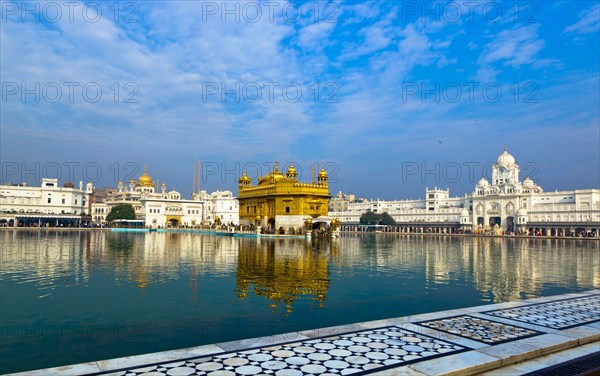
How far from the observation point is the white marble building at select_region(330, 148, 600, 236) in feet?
242

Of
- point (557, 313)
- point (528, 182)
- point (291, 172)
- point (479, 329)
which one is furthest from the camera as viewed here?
point (528, 182)

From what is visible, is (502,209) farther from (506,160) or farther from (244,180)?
(244,180)

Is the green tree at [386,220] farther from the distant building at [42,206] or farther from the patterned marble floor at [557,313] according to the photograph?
the patterned marble floor at [557,313]

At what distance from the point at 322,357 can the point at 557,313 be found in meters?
6.18

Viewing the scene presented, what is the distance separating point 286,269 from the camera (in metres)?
17.9

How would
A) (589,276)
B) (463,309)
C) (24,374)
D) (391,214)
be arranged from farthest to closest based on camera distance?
(391,214) → (589,276) → (463,309) → (24,374)

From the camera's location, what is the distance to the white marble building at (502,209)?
73.7m

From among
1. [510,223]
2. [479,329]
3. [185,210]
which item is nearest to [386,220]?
[510,223]

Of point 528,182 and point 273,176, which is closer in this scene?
point 273,176

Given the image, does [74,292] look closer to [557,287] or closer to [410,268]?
[410,268]

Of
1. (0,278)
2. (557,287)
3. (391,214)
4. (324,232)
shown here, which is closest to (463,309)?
(557,287)

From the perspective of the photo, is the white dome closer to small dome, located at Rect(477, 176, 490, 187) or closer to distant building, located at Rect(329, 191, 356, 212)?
small dome, located at Rect(477, 176, 490, 187)

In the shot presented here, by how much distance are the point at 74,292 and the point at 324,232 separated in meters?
41.0

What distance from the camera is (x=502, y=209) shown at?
83.6 meters
